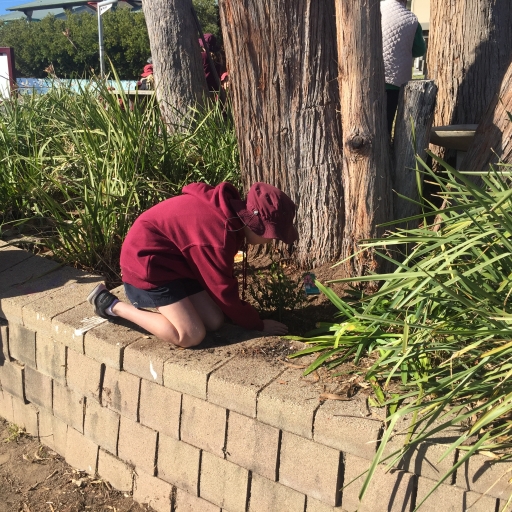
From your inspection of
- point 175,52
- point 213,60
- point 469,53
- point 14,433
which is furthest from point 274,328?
point 213,60

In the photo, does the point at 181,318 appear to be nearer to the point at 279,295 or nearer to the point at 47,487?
the point at 279,295

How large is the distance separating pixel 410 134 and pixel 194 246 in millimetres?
1341

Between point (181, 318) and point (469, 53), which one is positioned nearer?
point (181, 318)

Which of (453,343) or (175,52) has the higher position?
(175,52)

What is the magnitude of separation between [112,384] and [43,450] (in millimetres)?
814

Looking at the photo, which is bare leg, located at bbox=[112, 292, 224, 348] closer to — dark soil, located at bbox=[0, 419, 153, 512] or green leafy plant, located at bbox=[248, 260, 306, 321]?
green leafy plant, located at bbox=[248, 260, 306, 321]

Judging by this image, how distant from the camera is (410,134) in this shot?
3443 mm

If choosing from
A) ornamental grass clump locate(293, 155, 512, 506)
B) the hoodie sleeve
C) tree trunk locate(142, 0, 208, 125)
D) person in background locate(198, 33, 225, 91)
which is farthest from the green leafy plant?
person in background locate(198, 33, 225, 91)

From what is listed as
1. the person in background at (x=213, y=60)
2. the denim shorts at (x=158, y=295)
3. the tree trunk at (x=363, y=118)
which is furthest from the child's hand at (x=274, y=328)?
the person in background at (x=213, y=60)

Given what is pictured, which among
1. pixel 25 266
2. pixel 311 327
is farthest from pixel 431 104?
pixel 25 266

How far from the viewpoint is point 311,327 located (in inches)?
134

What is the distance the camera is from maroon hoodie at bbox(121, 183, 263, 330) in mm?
2934

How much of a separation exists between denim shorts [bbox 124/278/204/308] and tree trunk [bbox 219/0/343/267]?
3.23 feet

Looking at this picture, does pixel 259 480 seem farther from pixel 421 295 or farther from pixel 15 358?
pixel 15 358
